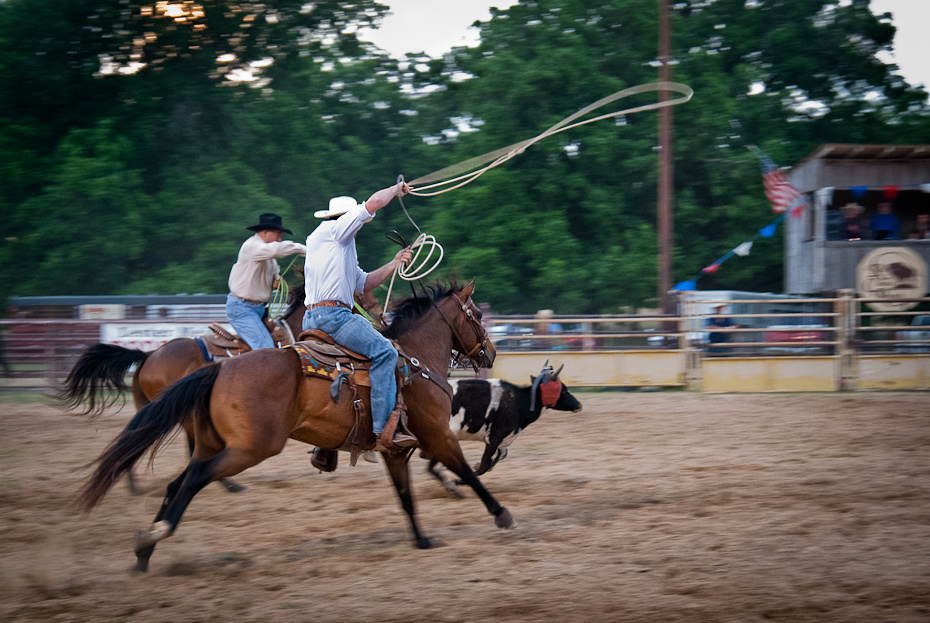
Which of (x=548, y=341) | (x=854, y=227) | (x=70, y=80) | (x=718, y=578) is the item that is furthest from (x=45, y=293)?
(x=718, y=578)

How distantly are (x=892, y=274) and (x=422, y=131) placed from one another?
52.6 ft

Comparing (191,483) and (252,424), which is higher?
(252,424)

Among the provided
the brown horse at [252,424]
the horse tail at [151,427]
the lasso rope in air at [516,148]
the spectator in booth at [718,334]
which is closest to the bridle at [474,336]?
the brown horse at [252,424]

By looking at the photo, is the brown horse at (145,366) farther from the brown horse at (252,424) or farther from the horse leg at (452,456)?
the horse leg at (452,456)

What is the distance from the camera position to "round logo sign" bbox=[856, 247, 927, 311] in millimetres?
15242

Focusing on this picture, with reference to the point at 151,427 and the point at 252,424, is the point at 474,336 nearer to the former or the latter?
the point at 252,424

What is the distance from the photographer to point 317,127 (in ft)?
85.4

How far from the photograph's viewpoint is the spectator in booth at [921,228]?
52.1 feet

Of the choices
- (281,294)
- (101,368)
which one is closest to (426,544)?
(281,294)

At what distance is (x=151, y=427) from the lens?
15.5ft

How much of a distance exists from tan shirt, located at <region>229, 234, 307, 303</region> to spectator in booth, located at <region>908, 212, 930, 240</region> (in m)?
14.1

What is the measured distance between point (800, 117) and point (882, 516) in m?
22.5

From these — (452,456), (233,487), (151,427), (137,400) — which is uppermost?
(151,427)

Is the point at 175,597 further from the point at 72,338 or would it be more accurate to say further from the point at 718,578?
the point at 72,338
